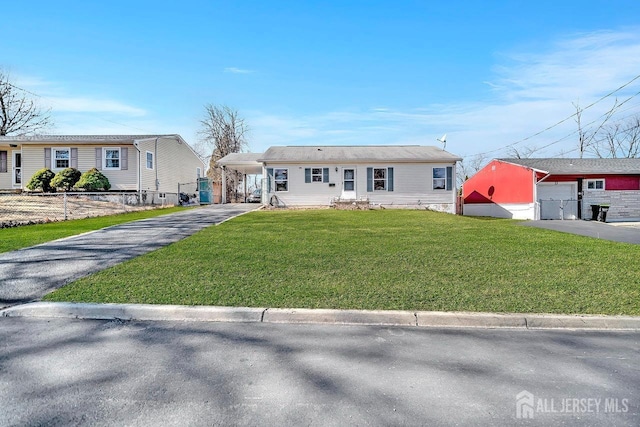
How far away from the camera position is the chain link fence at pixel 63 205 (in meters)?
13.3

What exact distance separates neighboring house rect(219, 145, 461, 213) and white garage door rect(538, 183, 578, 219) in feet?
19.0

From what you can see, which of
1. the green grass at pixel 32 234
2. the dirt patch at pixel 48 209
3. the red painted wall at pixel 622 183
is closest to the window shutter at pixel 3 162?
the dirt patch at pixel 48 209

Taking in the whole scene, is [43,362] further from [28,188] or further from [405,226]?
[28,188]

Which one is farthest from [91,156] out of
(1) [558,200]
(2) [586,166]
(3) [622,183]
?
(3) [622,183]

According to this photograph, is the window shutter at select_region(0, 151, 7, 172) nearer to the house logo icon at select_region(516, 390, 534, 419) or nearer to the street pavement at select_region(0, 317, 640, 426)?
the street pavement at select_region(0, 317, 640, 426)

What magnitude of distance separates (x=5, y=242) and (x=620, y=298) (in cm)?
1185

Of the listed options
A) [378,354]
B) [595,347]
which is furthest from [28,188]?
[595,347]

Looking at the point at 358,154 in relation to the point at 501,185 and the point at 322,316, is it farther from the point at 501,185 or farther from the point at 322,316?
the point at 322,316

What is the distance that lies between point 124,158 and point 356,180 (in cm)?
1292

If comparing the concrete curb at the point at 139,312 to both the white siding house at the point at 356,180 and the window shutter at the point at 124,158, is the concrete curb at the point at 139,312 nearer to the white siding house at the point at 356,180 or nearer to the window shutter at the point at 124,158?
the white siding house at the point at 356,180

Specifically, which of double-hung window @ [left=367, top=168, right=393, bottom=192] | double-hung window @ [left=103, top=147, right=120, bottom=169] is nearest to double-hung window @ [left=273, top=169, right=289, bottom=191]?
double-hung window @ [left=367, top=168, right=393, bottom=192]

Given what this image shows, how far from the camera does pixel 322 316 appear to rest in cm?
432

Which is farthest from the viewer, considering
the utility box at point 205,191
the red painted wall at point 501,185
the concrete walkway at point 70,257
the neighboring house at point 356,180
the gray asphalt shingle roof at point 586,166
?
the utility box at point 205,191

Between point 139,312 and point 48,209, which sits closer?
point 139,312
